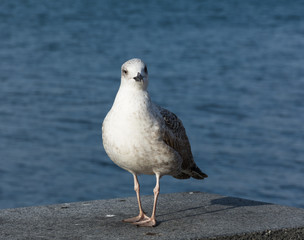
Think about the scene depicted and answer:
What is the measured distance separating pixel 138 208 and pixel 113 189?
17.4 ft

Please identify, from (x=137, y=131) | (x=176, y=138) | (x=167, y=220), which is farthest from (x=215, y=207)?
(x=137, y=131)

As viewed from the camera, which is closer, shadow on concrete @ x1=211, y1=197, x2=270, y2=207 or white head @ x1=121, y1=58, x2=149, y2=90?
white head @ x1=121, y1=58, x2=149, y2=90

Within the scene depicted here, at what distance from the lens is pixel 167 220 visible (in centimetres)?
627

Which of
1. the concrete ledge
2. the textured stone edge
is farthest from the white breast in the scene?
the textured stone edge

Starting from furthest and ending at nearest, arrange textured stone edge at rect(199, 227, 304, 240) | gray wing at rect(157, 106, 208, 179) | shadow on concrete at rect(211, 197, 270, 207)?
shadow on concrete at rect(211, 197, 270, 207), gray wing at rect(157, 106, 208, 179), textured stone edge at rect(199, 227, 304, 240)

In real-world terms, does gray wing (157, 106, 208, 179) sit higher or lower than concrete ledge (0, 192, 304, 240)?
higher

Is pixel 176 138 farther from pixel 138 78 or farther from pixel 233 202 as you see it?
pixel 233 202

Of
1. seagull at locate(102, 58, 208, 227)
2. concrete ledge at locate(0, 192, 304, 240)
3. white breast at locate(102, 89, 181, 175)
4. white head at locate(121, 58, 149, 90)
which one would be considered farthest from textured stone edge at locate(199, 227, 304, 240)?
white head at locate(121, 58, 149, 90)

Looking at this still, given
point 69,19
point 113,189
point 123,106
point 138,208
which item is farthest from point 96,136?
point 69,19

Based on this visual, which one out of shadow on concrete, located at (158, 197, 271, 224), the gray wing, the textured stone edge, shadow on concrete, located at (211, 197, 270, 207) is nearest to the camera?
the textured stone edge

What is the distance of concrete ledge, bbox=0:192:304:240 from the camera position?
5.79 meters

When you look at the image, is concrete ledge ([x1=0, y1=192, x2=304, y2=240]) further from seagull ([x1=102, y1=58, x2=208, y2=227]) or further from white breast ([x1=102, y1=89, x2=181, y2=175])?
white breast ([x1=102, y1=89, x2=181, y2=175])

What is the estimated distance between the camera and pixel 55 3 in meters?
56.0

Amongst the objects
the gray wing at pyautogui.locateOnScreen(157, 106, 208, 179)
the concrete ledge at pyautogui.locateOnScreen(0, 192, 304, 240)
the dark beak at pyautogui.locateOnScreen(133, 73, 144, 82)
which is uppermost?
the dark beak at pyautogui.locateOnScreen(133, 73, 144, 82)
